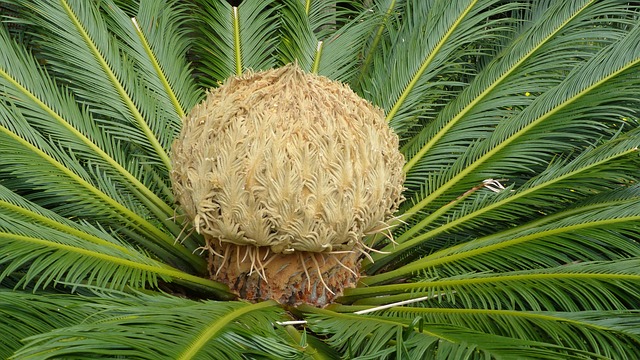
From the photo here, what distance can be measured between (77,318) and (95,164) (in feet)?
3.64

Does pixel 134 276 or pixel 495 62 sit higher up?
pixel 495 62

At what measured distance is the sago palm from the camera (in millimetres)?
2123

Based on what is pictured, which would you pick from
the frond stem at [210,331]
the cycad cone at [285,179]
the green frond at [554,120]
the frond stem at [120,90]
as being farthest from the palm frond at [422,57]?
the frond stem at [210,331]

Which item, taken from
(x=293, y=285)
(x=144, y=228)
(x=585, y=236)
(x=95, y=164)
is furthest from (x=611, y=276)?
(x=95, y=164)

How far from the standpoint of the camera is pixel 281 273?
2607mm

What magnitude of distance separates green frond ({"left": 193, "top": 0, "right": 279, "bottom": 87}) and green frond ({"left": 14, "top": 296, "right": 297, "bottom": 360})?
163 centimetres

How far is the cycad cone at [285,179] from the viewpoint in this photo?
2.40m

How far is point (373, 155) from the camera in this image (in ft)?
8.32

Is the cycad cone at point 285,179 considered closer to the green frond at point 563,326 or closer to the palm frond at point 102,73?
the green frond at point 563,326

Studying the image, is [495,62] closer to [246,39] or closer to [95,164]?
[246,39]

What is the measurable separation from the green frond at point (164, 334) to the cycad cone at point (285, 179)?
32 centimetres

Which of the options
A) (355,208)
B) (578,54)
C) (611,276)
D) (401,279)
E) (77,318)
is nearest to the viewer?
(77,318)

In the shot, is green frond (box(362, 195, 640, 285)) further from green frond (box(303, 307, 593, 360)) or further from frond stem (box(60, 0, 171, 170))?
frond stem (box(60, 0, 171, 170))

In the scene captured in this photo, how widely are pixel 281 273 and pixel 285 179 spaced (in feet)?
1.21
